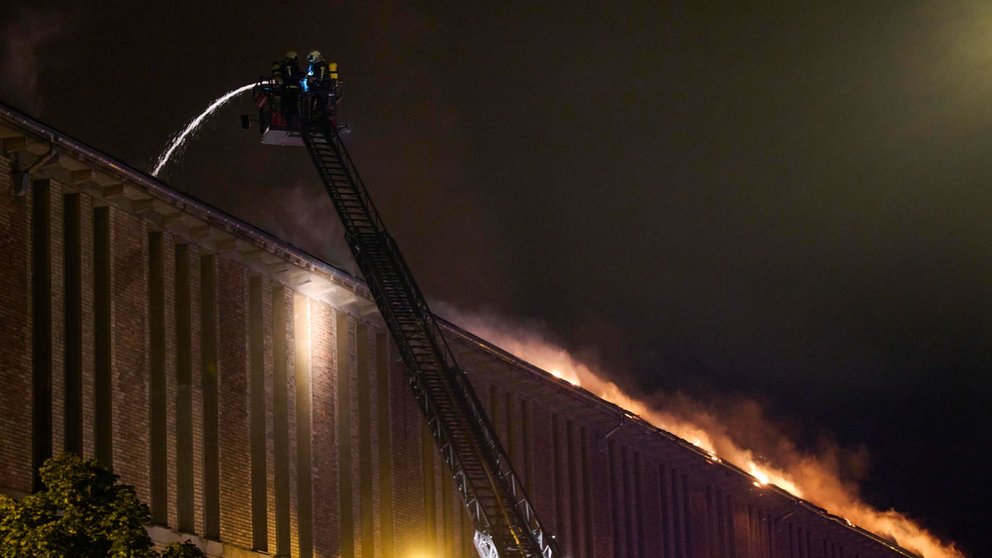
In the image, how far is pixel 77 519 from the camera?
23.1 m

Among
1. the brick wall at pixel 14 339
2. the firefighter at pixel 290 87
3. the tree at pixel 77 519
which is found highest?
the firefighter at pixel 290 87

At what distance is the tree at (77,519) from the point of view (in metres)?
22.7

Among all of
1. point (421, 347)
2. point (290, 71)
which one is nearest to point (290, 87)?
point (290, 71)

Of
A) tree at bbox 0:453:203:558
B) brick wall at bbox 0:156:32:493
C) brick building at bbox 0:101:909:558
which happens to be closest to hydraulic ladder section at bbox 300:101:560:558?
brick building at bbox 0:101:909:558

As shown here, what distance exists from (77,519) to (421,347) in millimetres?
Answer: 19241

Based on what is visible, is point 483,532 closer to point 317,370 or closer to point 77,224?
point 317,370

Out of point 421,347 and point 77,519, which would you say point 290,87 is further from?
point 77,519

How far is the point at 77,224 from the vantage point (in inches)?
1251

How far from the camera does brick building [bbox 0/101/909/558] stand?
30.4 metres

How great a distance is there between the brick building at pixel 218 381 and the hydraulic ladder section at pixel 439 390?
1114mm

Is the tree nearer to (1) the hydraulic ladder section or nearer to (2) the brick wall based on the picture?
(2) the brick wall

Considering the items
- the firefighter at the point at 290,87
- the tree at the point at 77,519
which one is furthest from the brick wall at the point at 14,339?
the firefighter at the point at 290,87

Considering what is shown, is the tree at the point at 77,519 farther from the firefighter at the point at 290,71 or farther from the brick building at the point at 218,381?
the firefighter at the point at 290,71

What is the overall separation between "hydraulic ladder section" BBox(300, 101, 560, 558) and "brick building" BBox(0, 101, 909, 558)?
111cm
